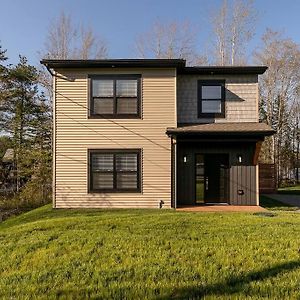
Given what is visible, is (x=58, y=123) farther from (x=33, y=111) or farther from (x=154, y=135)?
(x=33, y=111)

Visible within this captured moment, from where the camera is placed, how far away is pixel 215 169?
12750mm

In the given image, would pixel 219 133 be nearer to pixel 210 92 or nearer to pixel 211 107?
pixel 211 107

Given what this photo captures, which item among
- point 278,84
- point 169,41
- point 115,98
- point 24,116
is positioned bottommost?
point 115,98

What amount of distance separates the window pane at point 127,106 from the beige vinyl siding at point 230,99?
5.92 feet

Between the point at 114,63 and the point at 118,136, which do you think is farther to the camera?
the point at 118,136

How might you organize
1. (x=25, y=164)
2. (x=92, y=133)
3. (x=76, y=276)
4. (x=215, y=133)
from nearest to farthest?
(x=76, y=276) < (x=215, y=133) < (x=92, y=133) < (x=25, y=164)

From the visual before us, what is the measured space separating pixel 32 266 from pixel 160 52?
76.4 feet

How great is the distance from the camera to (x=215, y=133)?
11398mm

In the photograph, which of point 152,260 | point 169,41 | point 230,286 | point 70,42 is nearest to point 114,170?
point 152,260

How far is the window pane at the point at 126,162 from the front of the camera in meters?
12.1

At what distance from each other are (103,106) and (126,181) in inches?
117

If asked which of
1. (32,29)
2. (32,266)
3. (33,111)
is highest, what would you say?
(32,29)

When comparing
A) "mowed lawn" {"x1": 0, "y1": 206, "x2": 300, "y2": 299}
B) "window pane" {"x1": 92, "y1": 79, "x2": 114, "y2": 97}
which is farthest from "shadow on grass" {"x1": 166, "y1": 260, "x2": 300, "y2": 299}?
"window pane" {"x1": 92, "y1": 79, "x2": 114, "y2": 97}

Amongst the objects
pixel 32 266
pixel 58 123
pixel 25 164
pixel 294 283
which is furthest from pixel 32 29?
pixel 294 283
